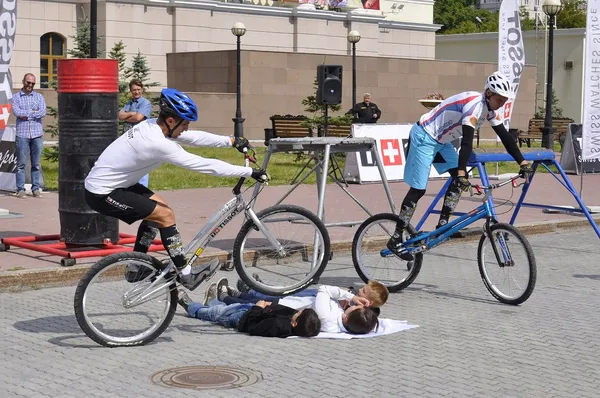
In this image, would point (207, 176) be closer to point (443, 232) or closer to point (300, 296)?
point (443, 232)

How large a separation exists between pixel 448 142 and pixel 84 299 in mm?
4514

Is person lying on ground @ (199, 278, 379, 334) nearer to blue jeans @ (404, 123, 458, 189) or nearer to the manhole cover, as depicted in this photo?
the manhole cover

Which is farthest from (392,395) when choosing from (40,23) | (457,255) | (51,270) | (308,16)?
(308,16)

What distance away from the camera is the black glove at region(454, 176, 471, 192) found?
32.7ft

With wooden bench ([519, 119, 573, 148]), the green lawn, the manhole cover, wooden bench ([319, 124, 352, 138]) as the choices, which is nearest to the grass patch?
the green lawn

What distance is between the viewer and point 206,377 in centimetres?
691

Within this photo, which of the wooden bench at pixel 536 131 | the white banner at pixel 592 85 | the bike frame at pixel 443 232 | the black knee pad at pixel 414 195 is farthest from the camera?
the wooden bench at pixel 536 131

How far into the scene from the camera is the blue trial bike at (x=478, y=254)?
950 cm

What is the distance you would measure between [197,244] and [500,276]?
2.87m

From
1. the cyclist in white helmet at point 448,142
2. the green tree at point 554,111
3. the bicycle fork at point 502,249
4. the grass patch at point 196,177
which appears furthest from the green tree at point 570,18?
the bicycle fork at point 502,249

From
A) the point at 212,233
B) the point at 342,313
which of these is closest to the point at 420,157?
the point at 342,313

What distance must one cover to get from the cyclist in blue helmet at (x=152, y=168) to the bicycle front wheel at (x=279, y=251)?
0.82 m

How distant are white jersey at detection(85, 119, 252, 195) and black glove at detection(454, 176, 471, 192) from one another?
261 cm

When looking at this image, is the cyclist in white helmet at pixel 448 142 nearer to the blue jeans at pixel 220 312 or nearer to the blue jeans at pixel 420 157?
the blue jeans at pixel 420 157
